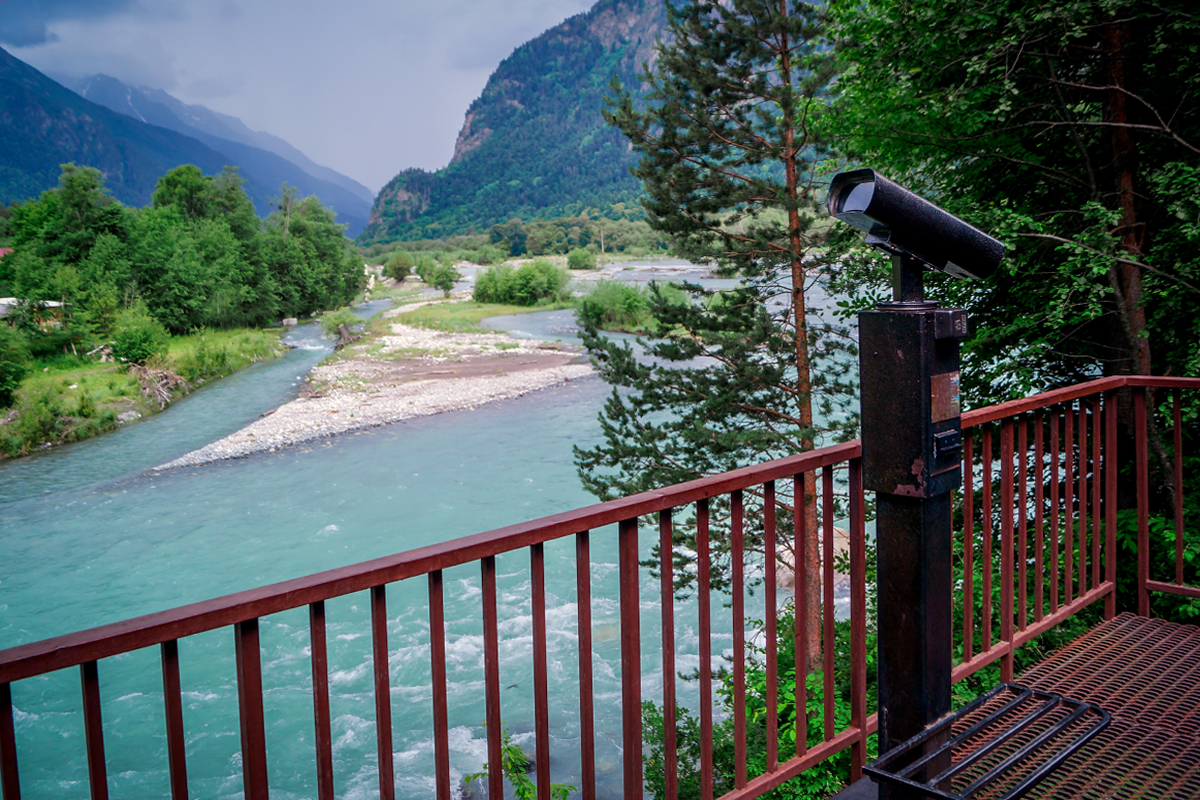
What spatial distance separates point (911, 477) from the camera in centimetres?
136

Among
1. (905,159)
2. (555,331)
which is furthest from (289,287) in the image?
(905,159)

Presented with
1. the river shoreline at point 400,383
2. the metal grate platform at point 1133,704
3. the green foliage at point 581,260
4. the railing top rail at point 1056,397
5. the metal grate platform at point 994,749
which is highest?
the green foliage at point 581,260

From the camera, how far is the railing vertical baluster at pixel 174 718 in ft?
3.14

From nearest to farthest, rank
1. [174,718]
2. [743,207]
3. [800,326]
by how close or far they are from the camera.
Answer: [174,718]
[800,326]
[743,207]

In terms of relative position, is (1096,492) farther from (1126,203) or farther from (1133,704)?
(1126,203)

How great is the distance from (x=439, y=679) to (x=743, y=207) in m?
10.3

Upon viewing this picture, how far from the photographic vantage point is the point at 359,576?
1.09 m

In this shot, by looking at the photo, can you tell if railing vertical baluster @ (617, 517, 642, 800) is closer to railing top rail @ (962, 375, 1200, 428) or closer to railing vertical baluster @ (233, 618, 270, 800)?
railing vertical baluster @ (233, 618, 270, 800)

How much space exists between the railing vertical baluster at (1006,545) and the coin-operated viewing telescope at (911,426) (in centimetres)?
92

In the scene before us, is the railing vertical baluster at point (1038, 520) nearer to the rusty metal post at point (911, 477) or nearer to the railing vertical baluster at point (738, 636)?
the rusty metal post at point (911, 477)

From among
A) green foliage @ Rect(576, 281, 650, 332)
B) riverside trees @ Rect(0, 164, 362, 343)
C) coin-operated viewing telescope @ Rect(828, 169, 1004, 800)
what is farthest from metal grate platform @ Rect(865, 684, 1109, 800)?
riverside trees @ Rect(0, 164, 362, 343)

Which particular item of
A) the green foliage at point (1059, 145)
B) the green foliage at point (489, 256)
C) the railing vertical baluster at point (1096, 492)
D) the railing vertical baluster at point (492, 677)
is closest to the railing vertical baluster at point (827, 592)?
the railing vertical baluster at point (492, 677)

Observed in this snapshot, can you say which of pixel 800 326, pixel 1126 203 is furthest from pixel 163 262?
pixel 1126 203

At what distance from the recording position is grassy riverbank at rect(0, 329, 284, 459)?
786 inches
